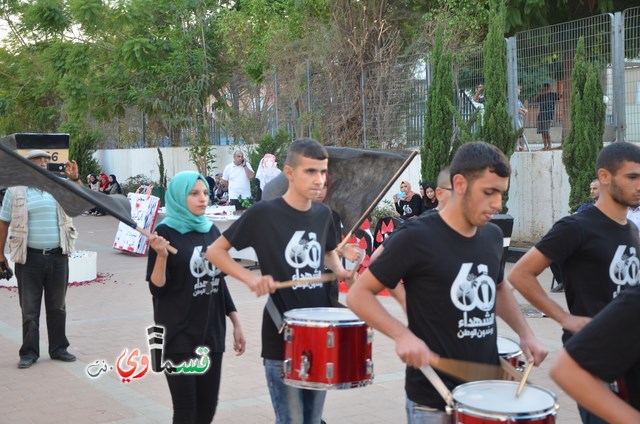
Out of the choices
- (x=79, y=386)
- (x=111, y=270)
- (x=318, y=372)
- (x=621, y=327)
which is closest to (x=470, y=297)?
(x=318, y=372)

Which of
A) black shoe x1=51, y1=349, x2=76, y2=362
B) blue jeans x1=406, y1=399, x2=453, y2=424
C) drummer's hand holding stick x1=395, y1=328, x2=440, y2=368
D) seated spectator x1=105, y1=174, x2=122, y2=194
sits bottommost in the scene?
black shoe x1=51, y1=349, x2=76, y2=362


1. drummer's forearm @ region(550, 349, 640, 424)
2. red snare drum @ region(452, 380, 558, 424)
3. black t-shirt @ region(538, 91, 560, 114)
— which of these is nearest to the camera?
drummer's forearm @ region(550, 349, 640, 424)

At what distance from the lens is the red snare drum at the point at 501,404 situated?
10.3ft

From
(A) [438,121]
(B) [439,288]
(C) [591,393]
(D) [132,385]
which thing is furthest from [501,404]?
(A) [438,121]

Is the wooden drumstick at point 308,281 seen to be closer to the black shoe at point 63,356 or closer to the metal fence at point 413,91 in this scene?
the black shoe at point 63,356

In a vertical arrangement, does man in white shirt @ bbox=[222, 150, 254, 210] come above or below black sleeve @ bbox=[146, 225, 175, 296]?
above

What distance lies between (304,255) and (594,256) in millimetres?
1581

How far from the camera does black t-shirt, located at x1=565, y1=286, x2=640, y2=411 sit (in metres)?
2.34

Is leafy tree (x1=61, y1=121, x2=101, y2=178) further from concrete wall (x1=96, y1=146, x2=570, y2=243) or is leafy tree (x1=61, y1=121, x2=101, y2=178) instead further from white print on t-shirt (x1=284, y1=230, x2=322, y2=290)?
white print on t-shirt (x1=284, y1=230, x2=322, y2=290)

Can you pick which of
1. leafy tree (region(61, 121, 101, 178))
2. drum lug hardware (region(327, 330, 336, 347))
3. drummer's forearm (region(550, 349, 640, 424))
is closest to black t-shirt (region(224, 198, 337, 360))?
drum lug hardware (region(327, 330, 336, 347))

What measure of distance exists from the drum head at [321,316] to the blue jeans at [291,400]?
0.35m

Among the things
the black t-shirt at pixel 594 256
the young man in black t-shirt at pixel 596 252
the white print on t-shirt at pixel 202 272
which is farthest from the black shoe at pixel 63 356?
the black t-shirt at pixel 594 256

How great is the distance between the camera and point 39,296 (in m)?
8.99

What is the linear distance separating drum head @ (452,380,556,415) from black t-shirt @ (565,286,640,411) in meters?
0.82
